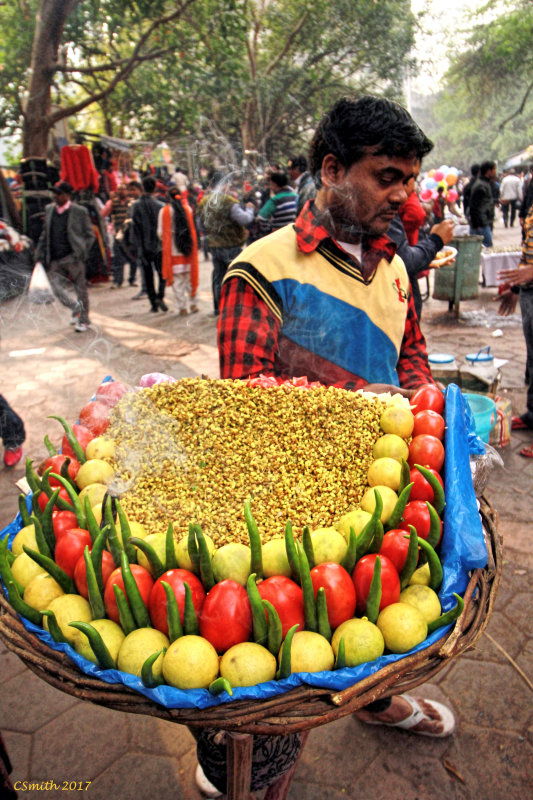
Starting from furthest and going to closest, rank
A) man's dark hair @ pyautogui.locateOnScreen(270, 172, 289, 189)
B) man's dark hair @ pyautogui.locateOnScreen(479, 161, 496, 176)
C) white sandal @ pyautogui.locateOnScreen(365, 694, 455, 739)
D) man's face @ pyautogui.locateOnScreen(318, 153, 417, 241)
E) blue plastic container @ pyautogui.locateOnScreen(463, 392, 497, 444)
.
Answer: man's dark hair @ pyautogui.locateOnScreen(479, 161, 496, 176)
man's dark hair @ pyautogui.locateOnScreen(270, 172, 289, 189)
blue plastic container @ pyautogui.locateOnScreen(463, 392, 497, 444)
white sandal @ pyautogui.locateOnScreen(365, 694, 455, 739)
man's face @ pyautogui.locateOnScreen(318, 153, 417, 241)

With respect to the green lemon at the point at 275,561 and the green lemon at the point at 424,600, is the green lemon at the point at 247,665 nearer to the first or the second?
the green lemon at the point at 275,561

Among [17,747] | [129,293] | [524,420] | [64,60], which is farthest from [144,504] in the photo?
[129,293]

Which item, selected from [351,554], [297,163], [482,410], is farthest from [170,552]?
[297,163]

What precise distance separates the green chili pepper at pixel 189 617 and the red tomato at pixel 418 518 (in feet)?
1.59

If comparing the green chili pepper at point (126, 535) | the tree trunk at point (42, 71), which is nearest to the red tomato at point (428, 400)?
the green chili pepper at point (126, 535)

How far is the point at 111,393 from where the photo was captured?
1.36 meters

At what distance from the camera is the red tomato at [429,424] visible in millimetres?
1257

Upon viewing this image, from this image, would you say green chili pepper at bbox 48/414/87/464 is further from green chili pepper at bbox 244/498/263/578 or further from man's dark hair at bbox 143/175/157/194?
man's dark hair at bbox 143/175/157/194

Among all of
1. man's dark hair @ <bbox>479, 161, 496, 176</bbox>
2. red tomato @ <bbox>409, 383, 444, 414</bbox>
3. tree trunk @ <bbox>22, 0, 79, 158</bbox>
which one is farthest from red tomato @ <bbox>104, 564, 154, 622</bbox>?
man's dark hair @ <bbox>479, 161, 496, 176</bbox>

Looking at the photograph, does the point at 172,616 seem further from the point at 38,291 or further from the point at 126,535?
the point at 38,291

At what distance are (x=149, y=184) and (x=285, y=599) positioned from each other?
6789 millimetres

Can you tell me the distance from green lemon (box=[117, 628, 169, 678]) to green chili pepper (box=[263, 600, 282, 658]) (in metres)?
0.20

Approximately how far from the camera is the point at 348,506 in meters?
1.18

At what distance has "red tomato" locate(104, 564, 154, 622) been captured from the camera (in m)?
1.03
